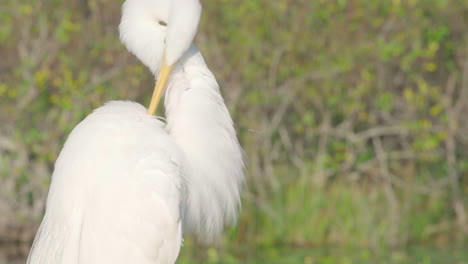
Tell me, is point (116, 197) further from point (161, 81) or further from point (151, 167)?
point (161, 81)

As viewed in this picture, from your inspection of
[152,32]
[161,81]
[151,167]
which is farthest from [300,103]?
[151,167]

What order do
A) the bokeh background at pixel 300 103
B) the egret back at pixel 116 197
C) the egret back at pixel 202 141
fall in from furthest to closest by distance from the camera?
the bokeh background at pixel 300 103 < the egret back at pixel 202 141 < the egret back at pixel 116 197

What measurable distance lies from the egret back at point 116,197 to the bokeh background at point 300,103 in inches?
211

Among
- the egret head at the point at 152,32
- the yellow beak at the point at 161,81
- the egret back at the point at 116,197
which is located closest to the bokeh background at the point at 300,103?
the egret head at the point at 152,32

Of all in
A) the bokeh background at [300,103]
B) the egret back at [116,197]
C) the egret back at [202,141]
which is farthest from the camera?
the bokeh background at [300,103]

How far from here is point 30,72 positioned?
10.2 meters

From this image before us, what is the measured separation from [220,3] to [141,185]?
22.0 ft

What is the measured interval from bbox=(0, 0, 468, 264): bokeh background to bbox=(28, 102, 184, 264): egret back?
5371 mm

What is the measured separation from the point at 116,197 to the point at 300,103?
22.5ft

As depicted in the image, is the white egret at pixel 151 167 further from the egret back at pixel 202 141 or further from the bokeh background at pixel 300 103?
the bokeh background at pixel 300 103

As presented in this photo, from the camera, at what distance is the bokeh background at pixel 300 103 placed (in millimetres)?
10156

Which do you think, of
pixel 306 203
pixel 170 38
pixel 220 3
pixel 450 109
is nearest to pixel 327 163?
pixel 306 203

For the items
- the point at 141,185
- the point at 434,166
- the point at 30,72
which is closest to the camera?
the point at 141,185

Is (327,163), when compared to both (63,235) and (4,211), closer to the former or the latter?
(4,211)
